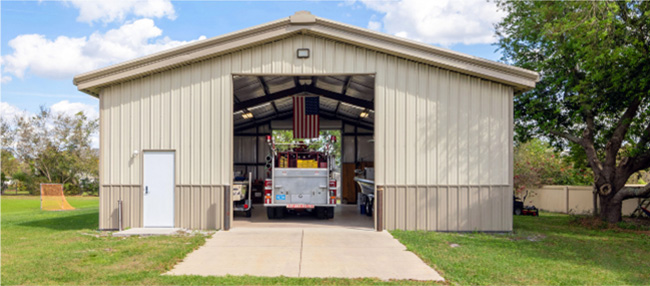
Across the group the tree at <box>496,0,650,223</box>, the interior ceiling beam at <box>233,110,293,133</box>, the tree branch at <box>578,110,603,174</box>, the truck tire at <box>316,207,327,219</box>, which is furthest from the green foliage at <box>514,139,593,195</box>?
the truck tire at <box>316,207,327,219</box>

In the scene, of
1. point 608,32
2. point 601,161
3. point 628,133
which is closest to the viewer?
point 608,32

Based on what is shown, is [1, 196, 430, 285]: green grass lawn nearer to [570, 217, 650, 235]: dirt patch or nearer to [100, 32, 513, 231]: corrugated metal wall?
[100, 32, 513, 231]: corrugated metal wall

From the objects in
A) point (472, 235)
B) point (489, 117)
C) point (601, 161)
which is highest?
point (489, 117)

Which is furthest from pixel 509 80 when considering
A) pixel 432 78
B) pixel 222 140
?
pixel 222 140

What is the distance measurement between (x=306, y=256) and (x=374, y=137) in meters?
4.60

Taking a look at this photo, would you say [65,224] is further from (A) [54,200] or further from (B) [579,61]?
(B) [579,61]

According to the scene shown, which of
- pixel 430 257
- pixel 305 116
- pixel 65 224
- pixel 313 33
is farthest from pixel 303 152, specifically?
pixel 430 257

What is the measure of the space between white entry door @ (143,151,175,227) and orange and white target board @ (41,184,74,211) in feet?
39.1

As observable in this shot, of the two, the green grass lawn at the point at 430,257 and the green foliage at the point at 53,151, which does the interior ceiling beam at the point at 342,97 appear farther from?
the green foliage at the point at 53,151

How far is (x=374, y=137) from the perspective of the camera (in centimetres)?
1312

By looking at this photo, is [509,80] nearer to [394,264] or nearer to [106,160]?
Result: [394,264]

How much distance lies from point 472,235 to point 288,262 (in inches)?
221

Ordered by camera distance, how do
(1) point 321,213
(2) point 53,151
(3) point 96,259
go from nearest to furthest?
(3) point 96,259 → (1) point 321,213 → (2) point 53,151

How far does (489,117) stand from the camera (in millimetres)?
13117
